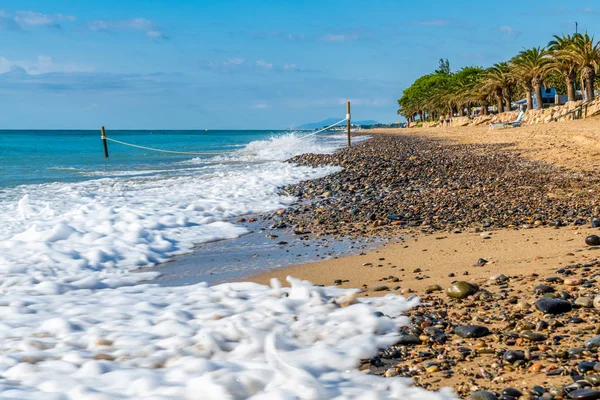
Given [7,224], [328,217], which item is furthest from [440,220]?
[7,224]

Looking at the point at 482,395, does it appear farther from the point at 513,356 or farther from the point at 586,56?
the point at 586,56

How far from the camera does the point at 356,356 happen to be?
3430 millimetres

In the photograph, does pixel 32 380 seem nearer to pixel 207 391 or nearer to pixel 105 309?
pixel 207 391

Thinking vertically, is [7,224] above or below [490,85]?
below

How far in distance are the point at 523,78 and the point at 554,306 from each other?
49655mm

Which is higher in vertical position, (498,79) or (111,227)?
(498,79)

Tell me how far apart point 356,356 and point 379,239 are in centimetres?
363

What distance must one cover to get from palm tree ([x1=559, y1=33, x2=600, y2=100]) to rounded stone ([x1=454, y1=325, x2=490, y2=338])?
3751cm

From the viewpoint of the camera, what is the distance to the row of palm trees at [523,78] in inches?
1471

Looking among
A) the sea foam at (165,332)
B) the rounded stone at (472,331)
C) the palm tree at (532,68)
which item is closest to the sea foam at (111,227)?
the sea foam at (165,332)

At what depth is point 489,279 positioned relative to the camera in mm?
4629

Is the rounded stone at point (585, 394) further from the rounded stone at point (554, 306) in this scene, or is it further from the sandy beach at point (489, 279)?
the rounded stone at point (554, 306)

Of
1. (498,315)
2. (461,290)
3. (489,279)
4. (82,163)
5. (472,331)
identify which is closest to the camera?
(472,331)

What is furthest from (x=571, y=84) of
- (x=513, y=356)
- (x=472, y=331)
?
(x=513, y=356)
